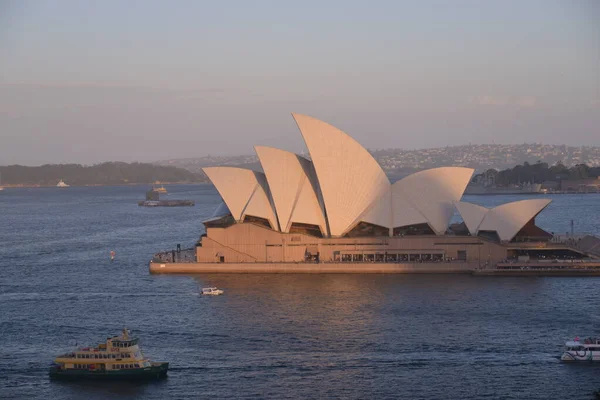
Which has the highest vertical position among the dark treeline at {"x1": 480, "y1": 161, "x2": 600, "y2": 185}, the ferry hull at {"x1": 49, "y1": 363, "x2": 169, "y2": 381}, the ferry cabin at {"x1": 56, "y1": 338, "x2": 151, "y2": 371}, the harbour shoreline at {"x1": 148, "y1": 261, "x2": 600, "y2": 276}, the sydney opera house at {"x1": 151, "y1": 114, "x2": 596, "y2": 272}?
the dark treeline at {"x1": 480, "y1": 161, "x2": 600, "y2": 185}

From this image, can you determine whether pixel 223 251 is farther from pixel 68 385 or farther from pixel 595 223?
pixel 595 223

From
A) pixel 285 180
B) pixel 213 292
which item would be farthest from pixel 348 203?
pixel 213 292

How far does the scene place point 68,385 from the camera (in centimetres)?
2344

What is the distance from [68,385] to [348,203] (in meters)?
20.2

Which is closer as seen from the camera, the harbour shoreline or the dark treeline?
the harbour shoreline

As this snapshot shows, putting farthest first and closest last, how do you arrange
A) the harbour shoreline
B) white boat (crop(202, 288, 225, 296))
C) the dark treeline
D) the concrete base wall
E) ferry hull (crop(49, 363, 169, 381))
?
the dark treeline < the concrete base wall < the harbour shoreline < white boat (crop(202, 288, 225, 296)) < ferry hull (crop(49, 363, 169, 381))

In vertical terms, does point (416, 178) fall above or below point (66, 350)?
above

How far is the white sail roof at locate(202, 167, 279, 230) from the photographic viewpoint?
41.1 meters

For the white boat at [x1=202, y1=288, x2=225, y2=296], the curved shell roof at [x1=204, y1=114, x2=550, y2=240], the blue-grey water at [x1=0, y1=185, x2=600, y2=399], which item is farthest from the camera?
the curved shell roof at [x1=204, y1=114, x2=550, y2=240]

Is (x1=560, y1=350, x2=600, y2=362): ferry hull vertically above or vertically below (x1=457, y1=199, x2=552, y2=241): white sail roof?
below

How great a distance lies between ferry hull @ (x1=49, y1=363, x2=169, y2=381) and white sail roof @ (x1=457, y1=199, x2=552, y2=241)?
68.3 ft

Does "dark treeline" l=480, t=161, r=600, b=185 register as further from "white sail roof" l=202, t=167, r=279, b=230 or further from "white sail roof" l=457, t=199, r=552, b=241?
"white sail roof" l=202, t=167, r=279, b=230

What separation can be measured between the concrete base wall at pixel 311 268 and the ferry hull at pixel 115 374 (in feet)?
53.2

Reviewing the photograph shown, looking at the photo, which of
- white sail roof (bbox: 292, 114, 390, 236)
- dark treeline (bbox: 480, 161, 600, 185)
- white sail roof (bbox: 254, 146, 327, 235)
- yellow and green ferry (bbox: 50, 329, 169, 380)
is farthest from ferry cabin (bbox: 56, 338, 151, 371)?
dark treeline (bbox: 480, 161, 600, 185)
